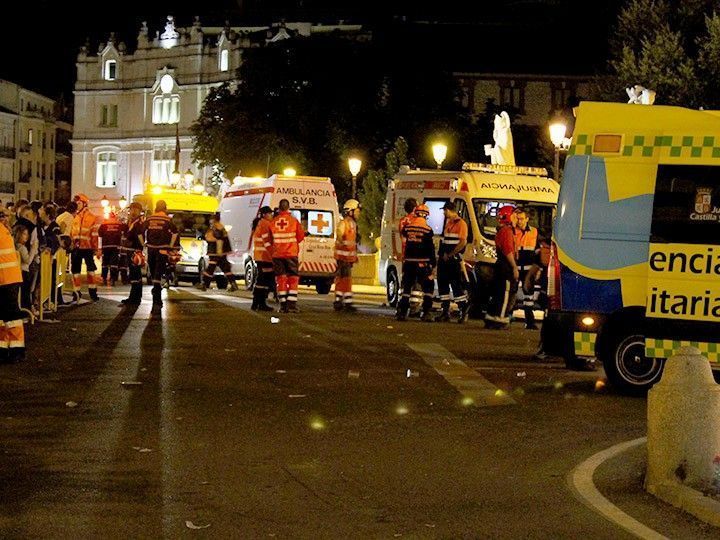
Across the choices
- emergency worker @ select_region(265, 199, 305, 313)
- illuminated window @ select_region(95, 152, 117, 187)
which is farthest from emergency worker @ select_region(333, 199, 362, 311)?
illuminated window @ select_region(95, 152, 117, 187)

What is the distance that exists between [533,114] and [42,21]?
4012 cm

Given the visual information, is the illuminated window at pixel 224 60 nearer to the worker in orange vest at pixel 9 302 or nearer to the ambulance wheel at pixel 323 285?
the ambulance wheel at pixel 323 285

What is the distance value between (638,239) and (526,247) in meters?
9.59

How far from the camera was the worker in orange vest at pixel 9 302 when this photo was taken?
51.0ft

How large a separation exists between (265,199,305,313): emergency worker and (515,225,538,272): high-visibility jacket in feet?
12.7

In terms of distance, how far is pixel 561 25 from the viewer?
10406cm

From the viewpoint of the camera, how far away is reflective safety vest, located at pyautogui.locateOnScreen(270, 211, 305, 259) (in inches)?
1000

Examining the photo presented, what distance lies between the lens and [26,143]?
404 ft

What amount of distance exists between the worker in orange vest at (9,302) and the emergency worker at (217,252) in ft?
58.7

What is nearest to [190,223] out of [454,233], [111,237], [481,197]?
[111,237]

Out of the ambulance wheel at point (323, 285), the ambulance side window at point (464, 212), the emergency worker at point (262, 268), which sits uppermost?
the ambulance side window at point (464, 212)

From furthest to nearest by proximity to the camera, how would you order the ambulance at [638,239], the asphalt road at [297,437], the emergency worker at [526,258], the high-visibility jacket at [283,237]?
the high-visibility jacket at [283,237], the emergency worker at [526,258], the ambulance at [638,239], the asphalt road at [297,437]

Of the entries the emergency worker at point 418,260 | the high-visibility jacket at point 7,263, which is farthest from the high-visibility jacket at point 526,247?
the high-visibility jacket at point 7,263

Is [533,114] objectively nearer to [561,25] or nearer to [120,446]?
[561,25]
